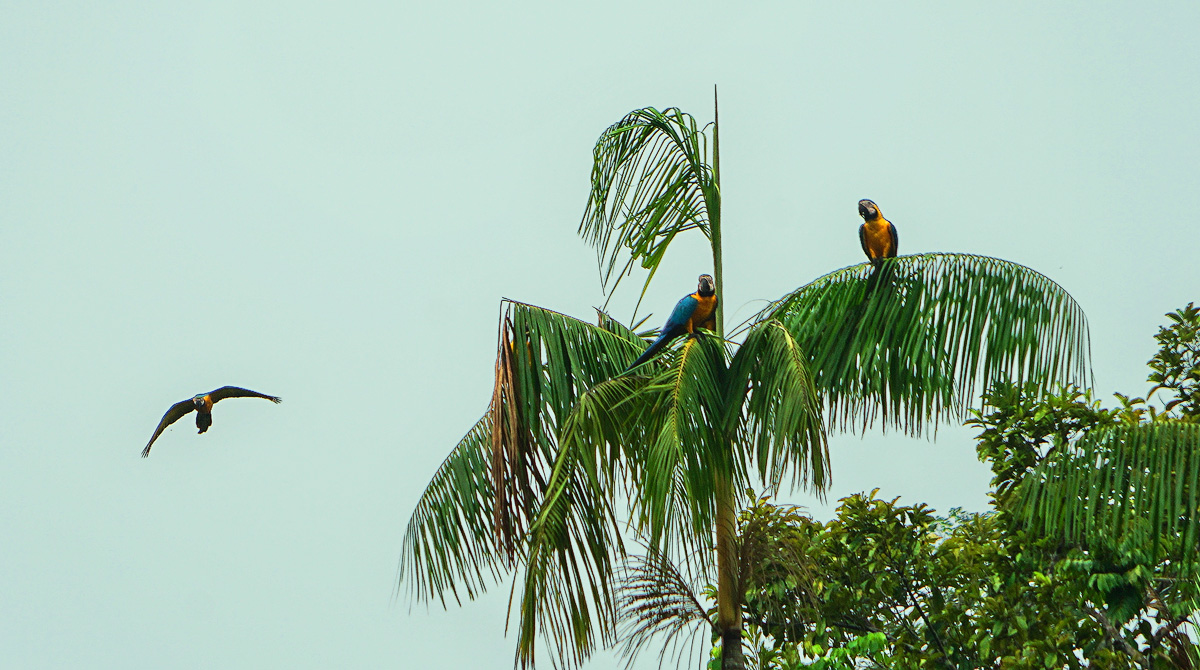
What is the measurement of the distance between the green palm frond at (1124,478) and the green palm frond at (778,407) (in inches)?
30.5

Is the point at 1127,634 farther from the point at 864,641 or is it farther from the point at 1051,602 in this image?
the point at 864,641

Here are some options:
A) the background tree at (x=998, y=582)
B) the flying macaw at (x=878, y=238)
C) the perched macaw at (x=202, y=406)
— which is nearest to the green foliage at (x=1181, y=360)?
the background tree at (x=998, y=582)

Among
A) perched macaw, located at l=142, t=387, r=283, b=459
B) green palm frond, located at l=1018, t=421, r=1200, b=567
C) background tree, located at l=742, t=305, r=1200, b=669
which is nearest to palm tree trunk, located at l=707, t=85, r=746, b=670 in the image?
background tree, located at l=742, t=305, r=1200, b=669

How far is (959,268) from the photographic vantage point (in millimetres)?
5539

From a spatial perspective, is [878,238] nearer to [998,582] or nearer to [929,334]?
[929,334]

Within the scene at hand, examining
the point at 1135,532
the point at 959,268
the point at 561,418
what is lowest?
the point at 1135,532

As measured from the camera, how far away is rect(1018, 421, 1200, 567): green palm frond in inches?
159

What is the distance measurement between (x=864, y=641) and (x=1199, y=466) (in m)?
2.95

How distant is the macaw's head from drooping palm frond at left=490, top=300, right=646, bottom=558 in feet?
4.18

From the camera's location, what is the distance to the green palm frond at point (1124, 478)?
404 cm

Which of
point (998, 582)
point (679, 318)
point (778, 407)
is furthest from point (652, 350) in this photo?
point (998, 582)

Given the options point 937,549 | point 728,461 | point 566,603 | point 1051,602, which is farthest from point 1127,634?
point 566,603

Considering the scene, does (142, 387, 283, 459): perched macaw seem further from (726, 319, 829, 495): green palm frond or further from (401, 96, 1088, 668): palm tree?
(726, 319, 829, 495): green palm frond

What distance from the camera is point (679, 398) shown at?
4.96 m
